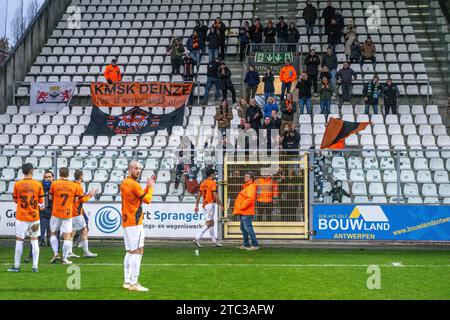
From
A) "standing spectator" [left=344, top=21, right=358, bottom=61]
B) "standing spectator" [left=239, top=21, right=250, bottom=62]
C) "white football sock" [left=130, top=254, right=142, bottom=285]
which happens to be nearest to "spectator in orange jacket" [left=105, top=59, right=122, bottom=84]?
"standing spectator" [left=239, top=21, right=250, bottom=62]

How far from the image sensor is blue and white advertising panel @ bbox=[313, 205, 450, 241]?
73.6 feet

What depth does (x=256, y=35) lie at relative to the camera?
31.8m

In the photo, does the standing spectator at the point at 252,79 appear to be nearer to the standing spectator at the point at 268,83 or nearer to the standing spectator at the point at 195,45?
the standing spectator at the point at 268,83

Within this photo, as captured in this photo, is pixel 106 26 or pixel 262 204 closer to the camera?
pixel 262 204

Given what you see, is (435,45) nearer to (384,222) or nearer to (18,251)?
(384,222)

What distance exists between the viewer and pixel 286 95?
28.1m

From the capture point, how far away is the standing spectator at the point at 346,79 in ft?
96.2

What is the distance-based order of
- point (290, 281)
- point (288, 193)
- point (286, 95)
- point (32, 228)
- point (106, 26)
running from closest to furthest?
point (290, 281)
point (32, 228)
point (288, 193)
point (286, 95)
point (106, 26)

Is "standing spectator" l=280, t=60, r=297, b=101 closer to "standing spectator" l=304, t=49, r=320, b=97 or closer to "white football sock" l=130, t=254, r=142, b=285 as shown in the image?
"standing spectator" l=304, t=49, r=320, b=97
